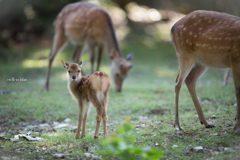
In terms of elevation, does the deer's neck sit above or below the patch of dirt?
above

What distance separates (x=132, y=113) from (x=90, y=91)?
→ 2.30 metres

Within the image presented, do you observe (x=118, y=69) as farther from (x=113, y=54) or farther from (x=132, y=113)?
(x=132, y=113)

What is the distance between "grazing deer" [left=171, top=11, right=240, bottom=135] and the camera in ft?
14.4

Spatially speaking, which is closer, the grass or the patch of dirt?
the grass

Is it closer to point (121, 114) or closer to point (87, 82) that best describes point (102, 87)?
point (87, 82)

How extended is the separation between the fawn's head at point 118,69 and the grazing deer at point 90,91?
3.90 m

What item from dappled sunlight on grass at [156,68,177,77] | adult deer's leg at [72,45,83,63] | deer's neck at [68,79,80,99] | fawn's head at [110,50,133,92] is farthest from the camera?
dappled sunlight on grass at [156,68,177,77]

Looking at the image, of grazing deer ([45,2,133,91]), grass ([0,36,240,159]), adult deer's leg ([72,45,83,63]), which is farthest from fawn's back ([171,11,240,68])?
adult deer's leg ([72,45,83,63])

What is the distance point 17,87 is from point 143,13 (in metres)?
11.0

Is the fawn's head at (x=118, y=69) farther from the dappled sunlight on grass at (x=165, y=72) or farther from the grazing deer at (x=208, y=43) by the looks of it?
the grazing deer at (x=208, y=43)

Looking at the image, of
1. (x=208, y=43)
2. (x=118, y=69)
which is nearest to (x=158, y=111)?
Result: (x=208, y=43)

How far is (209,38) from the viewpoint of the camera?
4.55 metres

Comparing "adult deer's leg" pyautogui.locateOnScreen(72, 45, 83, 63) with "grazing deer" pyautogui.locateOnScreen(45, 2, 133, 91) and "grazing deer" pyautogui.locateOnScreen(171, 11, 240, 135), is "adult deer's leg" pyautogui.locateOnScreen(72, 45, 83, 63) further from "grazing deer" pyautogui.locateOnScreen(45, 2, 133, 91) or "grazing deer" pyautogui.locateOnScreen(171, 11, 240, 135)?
Answer: "grazing deer" pyautogui.locateOnScreen(171, 11, 240, 135)

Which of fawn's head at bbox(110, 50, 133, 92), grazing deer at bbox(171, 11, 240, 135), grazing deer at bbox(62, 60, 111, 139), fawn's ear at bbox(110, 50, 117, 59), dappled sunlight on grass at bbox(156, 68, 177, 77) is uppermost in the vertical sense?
grazing deer at bbox(171, 11, 240, 135)
